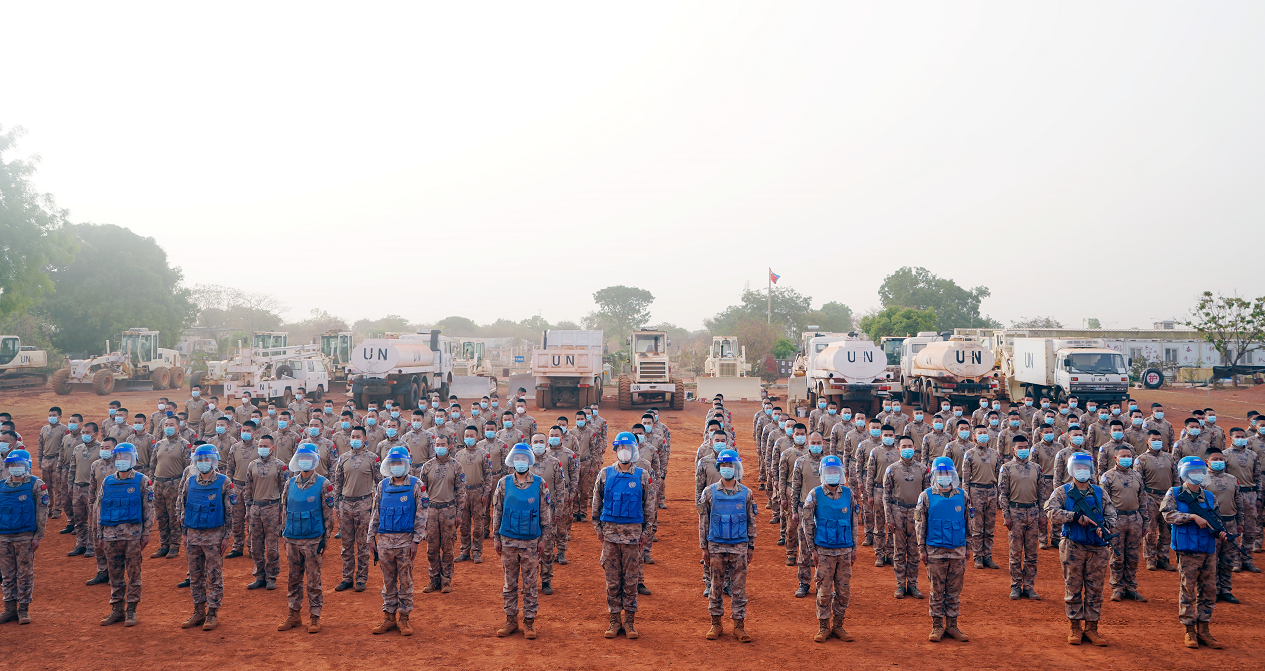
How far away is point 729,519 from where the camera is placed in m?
6.96

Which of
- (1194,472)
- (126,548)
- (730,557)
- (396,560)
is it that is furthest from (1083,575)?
(126,548)

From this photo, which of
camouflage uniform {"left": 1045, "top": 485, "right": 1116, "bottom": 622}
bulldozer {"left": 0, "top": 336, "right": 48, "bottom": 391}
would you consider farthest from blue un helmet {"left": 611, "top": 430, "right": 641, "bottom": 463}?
bulldozer {"left": 0, "top": 336, "right": 48, "bottom": 391}

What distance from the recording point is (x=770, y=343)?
52656 mm

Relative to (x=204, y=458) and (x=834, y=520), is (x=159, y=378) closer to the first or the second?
(x=204, y=458)

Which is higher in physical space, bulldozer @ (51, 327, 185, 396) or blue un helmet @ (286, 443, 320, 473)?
bulldozer @ (51, 327, 185, 396)

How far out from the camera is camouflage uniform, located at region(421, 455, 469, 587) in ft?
28.4

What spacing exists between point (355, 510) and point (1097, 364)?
24.8 m

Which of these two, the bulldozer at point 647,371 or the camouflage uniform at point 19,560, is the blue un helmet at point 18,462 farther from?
the bulldozer at point 647,371

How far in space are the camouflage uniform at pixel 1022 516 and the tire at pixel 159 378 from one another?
39739 millimetres

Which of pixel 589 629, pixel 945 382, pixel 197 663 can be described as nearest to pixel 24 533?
pixel 197 663

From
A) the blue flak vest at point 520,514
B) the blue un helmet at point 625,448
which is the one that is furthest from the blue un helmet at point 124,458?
the blue un helmet at point 625,448

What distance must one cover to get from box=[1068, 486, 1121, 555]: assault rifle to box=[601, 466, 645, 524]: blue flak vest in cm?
429

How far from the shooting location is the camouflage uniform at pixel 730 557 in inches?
276

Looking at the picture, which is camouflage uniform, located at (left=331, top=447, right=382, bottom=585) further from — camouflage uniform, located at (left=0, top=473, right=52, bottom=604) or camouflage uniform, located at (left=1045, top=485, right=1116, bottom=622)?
camouflage uniform, located at (left=1045, top=485, right=1116, bottom=622)
